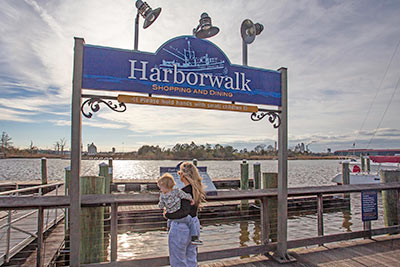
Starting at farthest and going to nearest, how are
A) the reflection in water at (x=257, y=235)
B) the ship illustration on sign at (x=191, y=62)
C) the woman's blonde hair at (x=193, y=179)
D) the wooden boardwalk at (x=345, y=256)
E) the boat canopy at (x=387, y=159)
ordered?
the boat canopy at (x=387, y=159) → the reflection in water at (x=257, y=235) → the wooden boardwalk at (x=345, y=256) → the ship illustration on sign at (x=191, y=62) → the woman's blonde hair at (x=193, y=179)

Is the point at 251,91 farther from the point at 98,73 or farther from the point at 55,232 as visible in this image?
the point at 55,232

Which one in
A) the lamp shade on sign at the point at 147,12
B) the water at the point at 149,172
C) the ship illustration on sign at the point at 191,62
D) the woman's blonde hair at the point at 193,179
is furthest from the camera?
the water at the point at 149,172

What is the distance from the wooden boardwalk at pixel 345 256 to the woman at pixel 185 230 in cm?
86

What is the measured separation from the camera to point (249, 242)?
7625 mm

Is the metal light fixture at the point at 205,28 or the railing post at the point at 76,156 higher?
the metal light fixture at the point at 205,28

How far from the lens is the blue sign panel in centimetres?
291

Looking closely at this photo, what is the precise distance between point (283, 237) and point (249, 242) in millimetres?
4408

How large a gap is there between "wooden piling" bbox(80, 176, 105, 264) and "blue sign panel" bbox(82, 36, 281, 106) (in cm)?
120

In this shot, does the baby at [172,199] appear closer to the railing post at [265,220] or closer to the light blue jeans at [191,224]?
the light blue jeans at [191,224]

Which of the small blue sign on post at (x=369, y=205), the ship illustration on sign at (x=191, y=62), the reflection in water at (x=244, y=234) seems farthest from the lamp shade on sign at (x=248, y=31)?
the reflection in water at (x=244, y=234)

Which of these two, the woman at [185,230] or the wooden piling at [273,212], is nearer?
the woman at [185,230]

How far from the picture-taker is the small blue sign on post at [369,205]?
414 cm

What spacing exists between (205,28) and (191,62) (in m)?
0.45

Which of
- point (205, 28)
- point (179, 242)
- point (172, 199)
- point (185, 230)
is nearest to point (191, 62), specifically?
point (205, 28)
